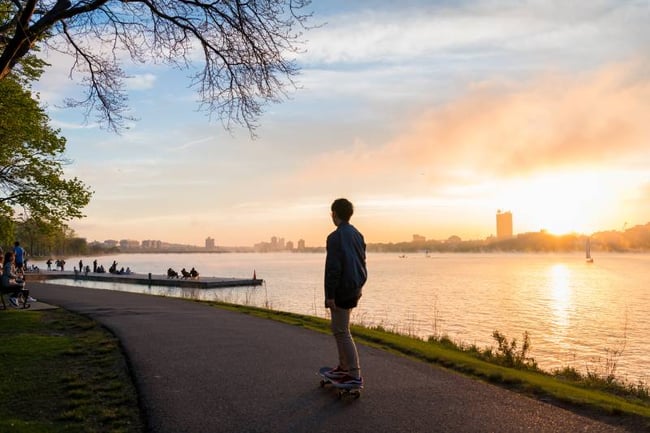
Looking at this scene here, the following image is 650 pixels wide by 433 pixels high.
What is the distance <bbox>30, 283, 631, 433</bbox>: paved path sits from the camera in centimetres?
556

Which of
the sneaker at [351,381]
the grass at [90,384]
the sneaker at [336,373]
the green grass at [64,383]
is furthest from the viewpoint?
the sneaker at [336,373]

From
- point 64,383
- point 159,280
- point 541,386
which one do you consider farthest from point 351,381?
point 159,280

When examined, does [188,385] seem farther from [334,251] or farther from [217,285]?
[217,285]

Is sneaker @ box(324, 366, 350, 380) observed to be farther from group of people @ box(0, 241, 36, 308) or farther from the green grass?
group of people @ box(0, 241, 36, 308)

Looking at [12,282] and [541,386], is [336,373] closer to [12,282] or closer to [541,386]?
A: [541,386]

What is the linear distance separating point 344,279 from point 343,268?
0.14 metres

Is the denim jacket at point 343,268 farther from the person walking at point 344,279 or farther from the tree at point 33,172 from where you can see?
the tree at point 33,172

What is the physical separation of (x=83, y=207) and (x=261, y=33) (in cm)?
1534

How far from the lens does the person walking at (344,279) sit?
6438mm

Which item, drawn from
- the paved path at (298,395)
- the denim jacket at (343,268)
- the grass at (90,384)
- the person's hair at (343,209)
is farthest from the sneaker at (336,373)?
the grass at (90,384)

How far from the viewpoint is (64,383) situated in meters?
7.39

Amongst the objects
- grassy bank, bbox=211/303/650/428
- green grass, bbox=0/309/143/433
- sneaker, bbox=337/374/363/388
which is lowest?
grassy bank, bbox=211/303/650/428

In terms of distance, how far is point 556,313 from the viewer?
3356 centimetres

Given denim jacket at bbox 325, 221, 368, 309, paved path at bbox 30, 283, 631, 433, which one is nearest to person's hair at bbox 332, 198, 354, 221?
denim jacket at bbox 325, 221, 368, 309
